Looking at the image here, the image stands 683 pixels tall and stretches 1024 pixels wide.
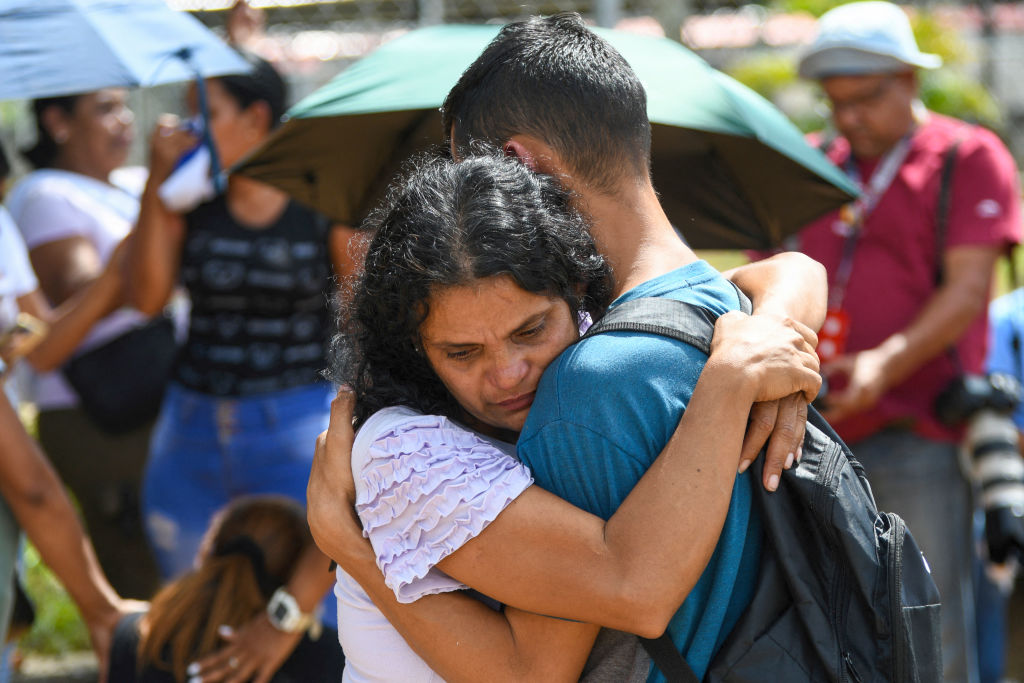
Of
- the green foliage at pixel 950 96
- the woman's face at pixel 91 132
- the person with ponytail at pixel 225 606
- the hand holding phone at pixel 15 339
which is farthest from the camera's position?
the green foliage at pixel 950 96

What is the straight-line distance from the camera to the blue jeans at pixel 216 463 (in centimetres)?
326

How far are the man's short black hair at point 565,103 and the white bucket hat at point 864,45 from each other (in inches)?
84.1

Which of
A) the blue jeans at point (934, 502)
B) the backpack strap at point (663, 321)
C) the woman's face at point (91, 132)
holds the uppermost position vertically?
the backpack strap at point (663, 321)

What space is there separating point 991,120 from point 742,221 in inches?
210

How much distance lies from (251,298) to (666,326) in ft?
7.17

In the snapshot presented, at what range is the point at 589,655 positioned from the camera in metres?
1.51

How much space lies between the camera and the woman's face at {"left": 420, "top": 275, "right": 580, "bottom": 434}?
1.48m

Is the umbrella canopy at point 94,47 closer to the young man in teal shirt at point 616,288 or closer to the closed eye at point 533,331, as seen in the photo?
the young man in teal shirt at point 616,288

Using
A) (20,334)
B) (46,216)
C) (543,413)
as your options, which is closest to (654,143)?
(543,413)

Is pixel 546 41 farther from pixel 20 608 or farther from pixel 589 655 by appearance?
pixel 20 608

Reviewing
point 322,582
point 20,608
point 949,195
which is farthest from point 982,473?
point 20,608

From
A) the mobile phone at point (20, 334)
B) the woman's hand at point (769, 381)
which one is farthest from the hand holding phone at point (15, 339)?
the woman's hand at point (769, 381)

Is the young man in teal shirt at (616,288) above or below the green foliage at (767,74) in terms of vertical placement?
above

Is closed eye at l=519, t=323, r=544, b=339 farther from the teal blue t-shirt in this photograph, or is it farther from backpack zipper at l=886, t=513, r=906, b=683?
backpack zipper at l=886, t=513, r=906, b=683
